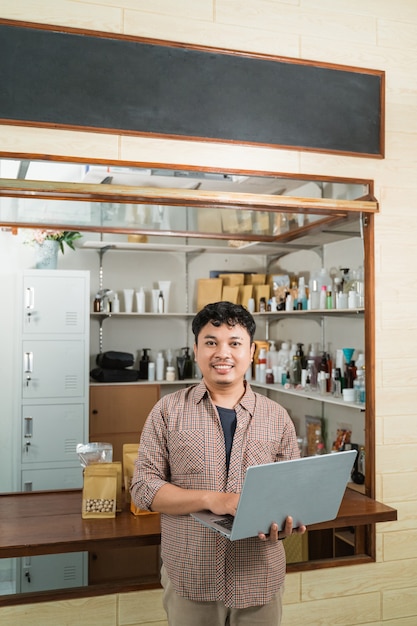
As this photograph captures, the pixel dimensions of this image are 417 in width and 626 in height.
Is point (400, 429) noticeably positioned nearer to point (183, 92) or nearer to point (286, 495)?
point (286, 495)

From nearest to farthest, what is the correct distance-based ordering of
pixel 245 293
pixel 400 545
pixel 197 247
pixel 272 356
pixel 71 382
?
pixel 400 545
pixel 71 382
pixel 272 356
pixel 197 247
pixel 245 293

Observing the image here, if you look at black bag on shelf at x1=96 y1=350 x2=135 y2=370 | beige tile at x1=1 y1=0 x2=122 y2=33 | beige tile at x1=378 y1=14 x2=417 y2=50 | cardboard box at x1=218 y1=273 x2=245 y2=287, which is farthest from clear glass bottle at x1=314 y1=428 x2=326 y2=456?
A: beige tile at x1=1 y1=0 x2=122 y2=33

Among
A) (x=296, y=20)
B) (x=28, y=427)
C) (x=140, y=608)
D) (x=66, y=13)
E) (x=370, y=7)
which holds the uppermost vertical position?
(x=370, y=7)

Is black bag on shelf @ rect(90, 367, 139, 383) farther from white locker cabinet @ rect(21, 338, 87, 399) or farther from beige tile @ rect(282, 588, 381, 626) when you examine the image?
beige tile @ rect(282, 588, 381, 626)

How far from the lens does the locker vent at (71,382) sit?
326cm

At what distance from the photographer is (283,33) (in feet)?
8.43

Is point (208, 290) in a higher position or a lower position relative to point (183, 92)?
lower

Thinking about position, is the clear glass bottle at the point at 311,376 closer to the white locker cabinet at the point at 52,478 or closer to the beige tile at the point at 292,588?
the beige tile at the point at 292,588

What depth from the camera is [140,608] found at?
2.37 m

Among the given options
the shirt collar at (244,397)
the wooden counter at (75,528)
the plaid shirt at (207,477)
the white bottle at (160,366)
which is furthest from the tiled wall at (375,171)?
the white bottle at (160,366)

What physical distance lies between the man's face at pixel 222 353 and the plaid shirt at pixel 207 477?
79 millimetres

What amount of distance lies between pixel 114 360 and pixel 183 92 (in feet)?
6.37

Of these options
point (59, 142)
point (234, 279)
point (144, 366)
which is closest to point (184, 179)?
point (59, 142)

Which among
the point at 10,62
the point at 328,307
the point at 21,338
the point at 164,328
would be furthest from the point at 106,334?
the point at 10,62
